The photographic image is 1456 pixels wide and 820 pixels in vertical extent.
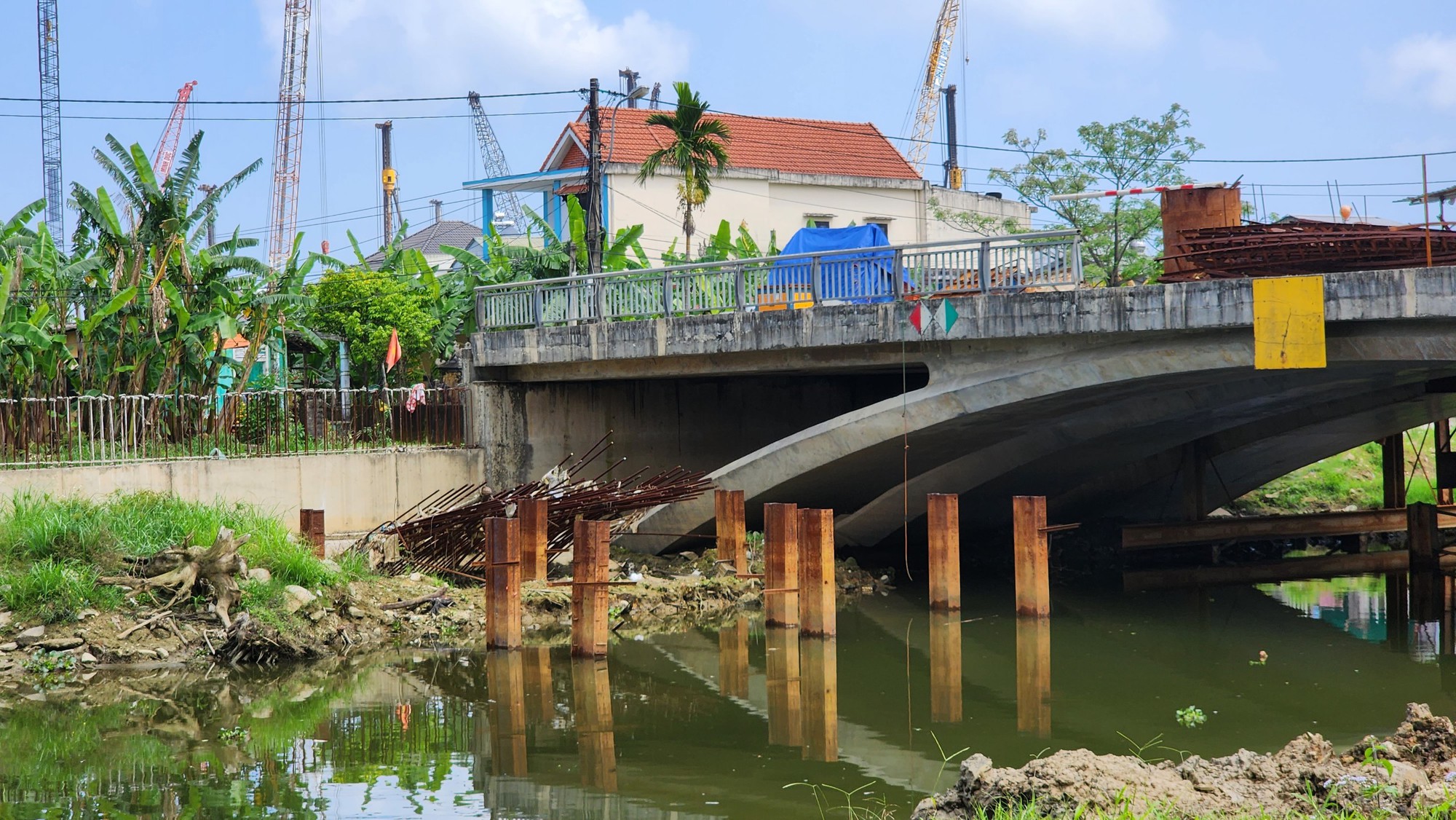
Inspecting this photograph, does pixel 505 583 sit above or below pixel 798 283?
below

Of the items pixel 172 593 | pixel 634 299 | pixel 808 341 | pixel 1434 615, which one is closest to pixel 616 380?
pixel 634 299

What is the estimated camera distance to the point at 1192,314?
14.8 m

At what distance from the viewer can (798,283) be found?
18.4 metres

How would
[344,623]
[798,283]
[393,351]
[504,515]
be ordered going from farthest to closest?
[393,351], [798,283], [504,515], [344,623]

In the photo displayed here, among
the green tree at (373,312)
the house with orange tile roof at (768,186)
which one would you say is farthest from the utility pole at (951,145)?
the green tree at (373,312)

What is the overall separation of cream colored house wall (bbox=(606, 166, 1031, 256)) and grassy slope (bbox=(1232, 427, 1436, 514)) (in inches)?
490

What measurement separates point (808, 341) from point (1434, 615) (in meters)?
8.73

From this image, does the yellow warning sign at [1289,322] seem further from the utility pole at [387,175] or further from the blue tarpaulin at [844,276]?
the utility pole at [387,175]

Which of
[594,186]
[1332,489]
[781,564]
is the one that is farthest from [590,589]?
[1332,489]

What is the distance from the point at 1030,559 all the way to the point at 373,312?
15.3 m

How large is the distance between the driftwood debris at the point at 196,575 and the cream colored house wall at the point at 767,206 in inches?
865

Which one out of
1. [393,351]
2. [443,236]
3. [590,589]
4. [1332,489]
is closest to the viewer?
[590,589]

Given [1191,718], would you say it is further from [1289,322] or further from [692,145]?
[692,145]

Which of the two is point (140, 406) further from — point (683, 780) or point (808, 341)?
point (683, 780)
